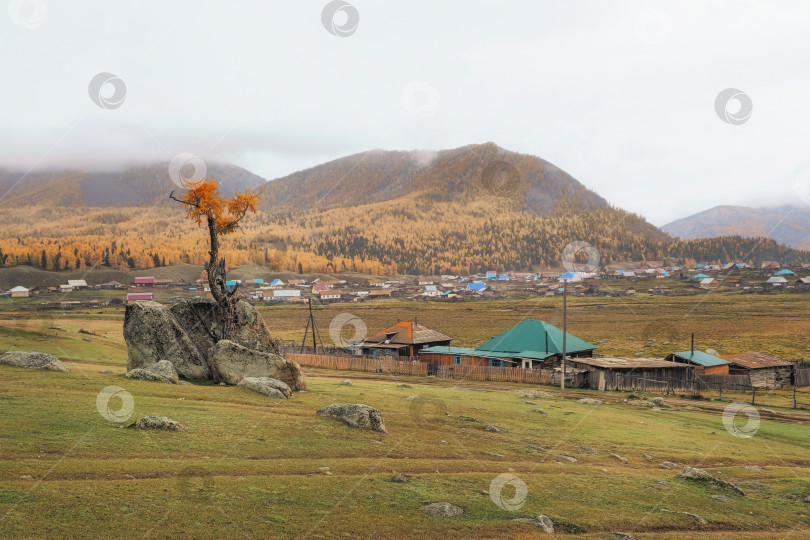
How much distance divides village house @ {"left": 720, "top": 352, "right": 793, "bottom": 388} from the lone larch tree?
51739 millimetres

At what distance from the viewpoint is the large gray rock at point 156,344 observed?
104 ft

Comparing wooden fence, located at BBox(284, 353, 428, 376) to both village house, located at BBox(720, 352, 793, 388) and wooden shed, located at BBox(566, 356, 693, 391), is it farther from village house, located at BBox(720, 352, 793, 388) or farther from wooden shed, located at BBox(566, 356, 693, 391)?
village house, located at BBox(720, 352, 793, 388)

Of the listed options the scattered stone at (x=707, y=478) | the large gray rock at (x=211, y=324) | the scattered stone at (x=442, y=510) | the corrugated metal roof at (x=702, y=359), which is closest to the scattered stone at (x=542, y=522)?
the scattered stone at (x=442, y=510)

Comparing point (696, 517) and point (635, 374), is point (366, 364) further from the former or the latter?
A: point (696, 517)

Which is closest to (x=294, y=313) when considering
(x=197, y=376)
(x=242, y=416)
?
(x=197, y=376)

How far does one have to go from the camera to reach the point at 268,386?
27.9m

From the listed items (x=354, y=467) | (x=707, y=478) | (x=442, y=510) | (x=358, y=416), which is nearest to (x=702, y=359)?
(x=707, y=478)

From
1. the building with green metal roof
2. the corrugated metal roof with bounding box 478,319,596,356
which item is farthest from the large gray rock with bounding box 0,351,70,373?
the corrugated metal roof with bounding box 478,319,596,356

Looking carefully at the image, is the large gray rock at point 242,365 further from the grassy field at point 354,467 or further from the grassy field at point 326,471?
the grassy field at point 326,471

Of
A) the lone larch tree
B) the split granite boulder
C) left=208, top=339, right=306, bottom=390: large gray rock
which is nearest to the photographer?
left=208, top=339, right=306, bottom=390: large gray rock

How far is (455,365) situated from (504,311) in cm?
9614

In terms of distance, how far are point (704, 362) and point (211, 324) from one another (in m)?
49.2

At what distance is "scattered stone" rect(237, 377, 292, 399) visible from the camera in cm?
2741

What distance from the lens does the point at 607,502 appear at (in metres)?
16.7
